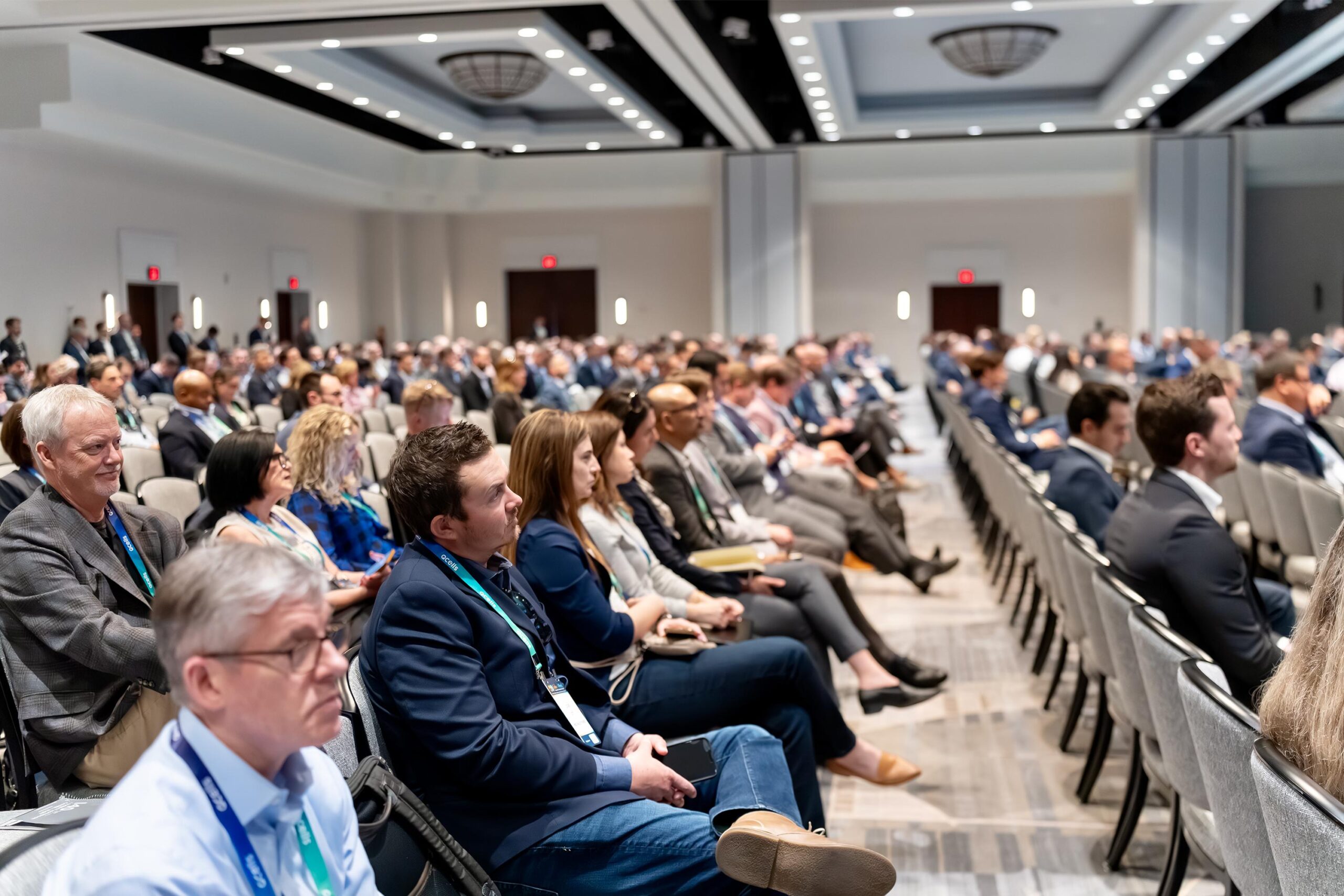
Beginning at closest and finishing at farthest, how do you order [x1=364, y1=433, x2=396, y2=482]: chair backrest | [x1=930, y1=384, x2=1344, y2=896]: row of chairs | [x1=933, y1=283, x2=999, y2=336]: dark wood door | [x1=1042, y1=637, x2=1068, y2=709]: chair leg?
[x1=930, y1=384, x2=1344, y2=896]: row of chairs, [x1=1042, y1=637, x2=1068, y2=709]: chair leg, [x1=364, y1=433, x2=396, y2=482]: chair backrest, [x1=933, y1=283, x2=999, y2=336]: dark wood door

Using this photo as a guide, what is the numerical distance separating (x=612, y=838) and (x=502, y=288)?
26.4 metres

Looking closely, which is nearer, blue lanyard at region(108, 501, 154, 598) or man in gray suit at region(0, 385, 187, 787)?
man in gray suit at region(0, 385, 187, 787)

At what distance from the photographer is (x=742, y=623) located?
3859 mm

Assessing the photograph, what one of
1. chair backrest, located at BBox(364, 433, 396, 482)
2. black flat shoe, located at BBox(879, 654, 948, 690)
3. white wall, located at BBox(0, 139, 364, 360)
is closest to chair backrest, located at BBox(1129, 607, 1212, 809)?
black flat shoe, located at BBox(879, 654, 948, 690)

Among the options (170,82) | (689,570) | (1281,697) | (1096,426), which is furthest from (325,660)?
(170,82)

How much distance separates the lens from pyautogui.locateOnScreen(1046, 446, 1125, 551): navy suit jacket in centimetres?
489

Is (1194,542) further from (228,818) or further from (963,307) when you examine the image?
(963,307)

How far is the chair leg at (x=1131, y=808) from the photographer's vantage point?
350 cm

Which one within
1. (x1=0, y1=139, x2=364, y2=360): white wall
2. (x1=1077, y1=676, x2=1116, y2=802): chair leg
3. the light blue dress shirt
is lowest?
(x1=1077, y1=676, x2=1116, y2=802): chair leg

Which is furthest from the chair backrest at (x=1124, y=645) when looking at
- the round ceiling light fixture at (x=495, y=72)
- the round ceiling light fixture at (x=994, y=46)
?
the round ceiling light fixture at (x=495, y=72)

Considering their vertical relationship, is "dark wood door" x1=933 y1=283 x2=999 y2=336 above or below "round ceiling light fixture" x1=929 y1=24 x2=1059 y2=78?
below

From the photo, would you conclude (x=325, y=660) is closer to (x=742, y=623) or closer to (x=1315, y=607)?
(x=1315, y=607)

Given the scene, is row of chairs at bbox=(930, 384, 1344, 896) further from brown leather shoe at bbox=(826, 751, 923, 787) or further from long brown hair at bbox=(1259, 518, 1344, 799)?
brown leather shoe at bbox=(826, 751, 923, 787)

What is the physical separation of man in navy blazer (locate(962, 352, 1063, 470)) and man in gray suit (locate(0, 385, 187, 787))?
5.83 m
